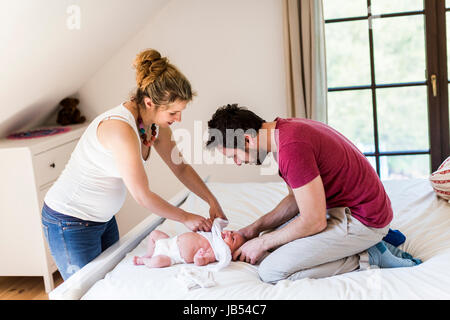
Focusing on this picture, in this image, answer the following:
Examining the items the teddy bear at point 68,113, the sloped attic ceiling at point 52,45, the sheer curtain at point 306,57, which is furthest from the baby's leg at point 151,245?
the teddy bear at point 68,113

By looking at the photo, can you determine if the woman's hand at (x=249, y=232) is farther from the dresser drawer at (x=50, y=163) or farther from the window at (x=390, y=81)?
the window at (x=390, y=81)

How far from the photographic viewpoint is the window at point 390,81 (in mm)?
3637

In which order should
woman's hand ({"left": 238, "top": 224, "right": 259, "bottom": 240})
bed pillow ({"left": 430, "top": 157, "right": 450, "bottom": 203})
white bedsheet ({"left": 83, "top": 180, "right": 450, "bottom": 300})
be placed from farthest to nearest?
bed pillow ({"left": 430, "top": 157, "right": 450, "bottom": 203})
woman's hand ({"left": 238, "top": 224, "right": 259, "bottom": 240})
white bedsheet ({"left": 83, "top": 180, "right": 450, "bottom": 300})

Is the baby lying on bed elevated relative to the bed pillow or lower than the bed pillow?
lower

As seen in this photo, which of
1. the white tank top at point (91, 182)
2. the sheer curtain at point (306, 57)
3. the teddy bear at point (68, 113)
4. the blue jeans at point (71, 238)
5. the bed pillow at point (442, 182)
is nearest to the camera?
the white tank top at point (91, 182)

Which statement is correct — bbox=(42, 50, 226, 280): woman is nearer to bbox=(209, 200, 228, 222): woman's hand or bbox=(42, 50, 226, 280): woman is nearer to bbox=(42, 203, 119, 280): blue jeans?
bbox=(42, 203, 119, 280): blue jeans

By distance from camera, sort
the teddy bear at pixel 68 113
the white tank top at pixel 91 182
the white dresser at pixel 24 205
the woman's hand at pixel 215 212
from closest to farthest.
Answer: the white tank top at pixel 91 182
the woman's hand at pixel 215 212
the white dresser at pixel 24 205
the teddy bear at pixel 68 113

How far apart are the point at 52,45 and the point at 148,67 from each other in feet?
3.46

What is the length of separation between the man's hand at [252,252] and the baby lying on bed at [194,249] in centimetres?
3

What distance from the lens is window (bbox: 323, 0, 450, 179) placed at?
11.9 feet

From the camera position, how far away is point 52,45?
2904 millimetres

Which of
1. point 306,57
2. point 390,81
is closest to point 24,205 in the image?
point 306,57

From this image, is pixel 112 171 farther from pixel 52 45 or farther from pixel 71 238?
pixel 52 45

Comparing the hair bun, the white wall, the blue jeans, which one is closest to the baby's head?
the blue jeans
